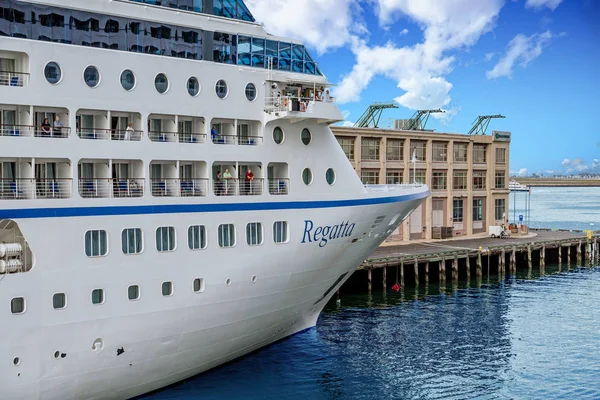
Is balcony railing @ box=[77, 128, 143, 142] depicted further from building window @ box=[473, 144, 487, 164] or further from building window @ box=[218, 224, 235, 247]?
building window @ box=[473, 144, 487, 164]

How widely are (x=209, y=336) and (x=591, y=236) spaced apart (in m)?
49.5

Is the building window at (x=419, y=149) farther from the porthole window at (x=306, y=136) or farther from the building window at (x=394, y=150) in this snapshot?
the porthole window at (x=306, y=136)

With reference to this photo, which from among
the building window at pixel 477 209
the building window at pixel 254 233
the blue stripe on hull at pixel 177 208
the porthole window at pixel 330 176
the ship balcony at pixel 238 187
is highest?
the porthole window at pixel 330 176

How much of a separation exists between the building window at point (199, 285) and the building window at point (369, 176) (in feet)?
119

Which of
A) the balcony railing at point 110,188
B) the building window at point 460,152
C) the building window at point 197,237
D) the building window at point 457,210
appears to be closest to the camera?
the balcony railing at point 110,188

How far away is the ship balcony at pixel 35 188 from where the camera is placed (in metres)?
18.3

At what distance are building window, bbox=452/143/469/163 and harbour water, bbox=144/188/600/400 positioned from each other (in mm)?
25315

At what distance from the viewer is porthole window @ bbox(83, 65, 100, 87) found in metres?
19.5

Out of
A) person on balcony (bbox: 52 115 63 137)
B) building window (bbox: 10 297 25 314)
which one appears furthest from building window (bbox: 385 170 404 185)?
building window (bbox: 10 297 25 314)

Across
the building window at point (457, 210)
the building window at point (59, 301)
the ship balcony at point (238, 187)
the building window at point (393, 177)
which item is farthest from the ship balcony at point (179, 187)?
the building window at point (457, 210)

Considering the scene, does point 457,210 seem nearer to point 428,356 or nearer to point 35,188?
point 428,356

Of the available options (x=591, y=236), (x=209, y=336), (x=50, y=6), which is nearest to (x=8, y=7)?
(x=50, y=6)

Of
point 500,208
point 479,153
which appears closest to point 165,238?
point 479,153

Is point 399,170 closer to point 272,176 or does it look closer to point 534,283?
point 534,283
